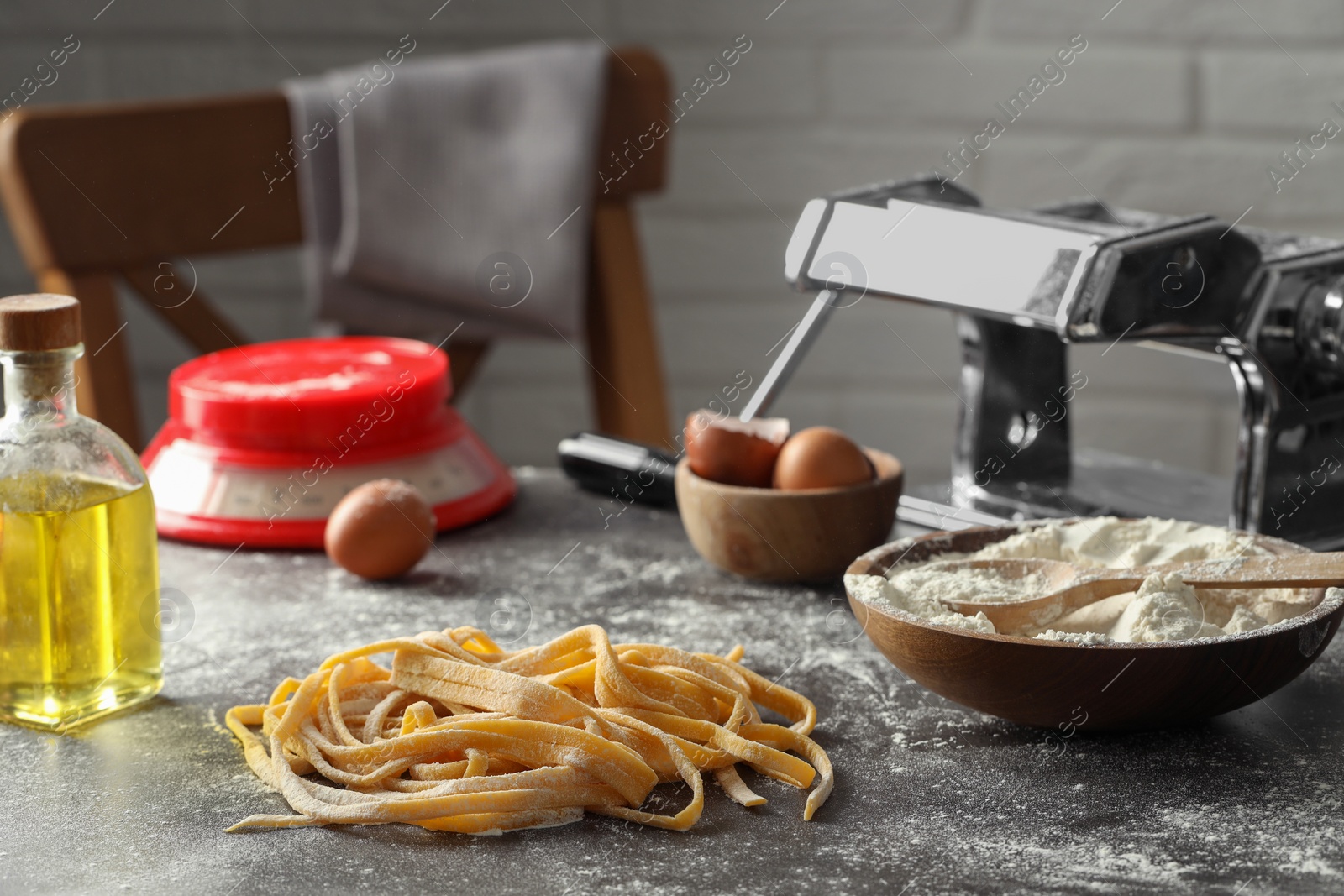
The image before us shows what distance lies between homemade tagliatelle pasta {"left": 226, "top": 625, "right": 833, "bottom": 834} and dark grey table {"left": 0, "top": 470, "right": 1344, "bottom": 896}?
0.04 ft

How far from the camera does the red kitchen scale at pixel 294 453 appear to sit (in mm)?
1226

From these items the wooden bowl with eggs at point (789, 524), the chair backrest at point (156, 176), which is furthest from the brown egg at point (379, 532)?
the chair backrest at point (156, 176)

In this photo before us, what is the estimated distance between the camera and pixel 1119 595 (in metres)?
0.83

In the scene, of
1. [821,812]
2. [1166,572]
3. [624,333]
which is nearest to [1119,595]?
[1166,572]

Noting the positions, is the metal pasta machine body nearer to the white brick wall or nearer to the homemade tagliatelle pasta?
the homemade tagliatelle pasta

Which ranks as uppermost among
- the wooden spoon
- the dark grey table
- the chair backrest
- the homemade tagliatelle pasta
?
the chair backrest

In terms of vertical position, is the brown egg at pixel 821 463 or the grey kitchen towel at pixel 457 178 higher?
the grey kitchen towel at pixel 457 178

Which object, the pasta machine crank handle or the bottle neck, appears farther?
the pasta machine crank handle

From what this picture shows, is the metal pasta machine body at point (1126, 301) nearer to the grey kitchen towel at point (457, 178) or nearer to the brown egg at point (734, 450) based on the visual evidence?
the brown egg at point (734, 450)

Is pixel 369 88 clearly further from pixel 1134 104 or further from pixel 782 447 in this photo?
pixel 1134 104

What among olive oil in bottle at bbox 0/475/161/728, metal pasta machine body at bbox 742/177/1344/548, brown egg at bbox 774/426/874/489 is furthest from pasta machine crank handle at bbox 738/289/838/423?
olive oil in bottle at bbox 0/475/161/728

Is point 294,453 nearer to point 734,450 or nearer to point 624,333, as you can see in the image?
point 734,450

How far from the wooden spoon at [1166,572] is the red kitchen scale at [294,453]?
58cm

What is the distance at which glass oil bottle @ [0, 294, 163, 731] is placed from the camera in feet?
2.81
